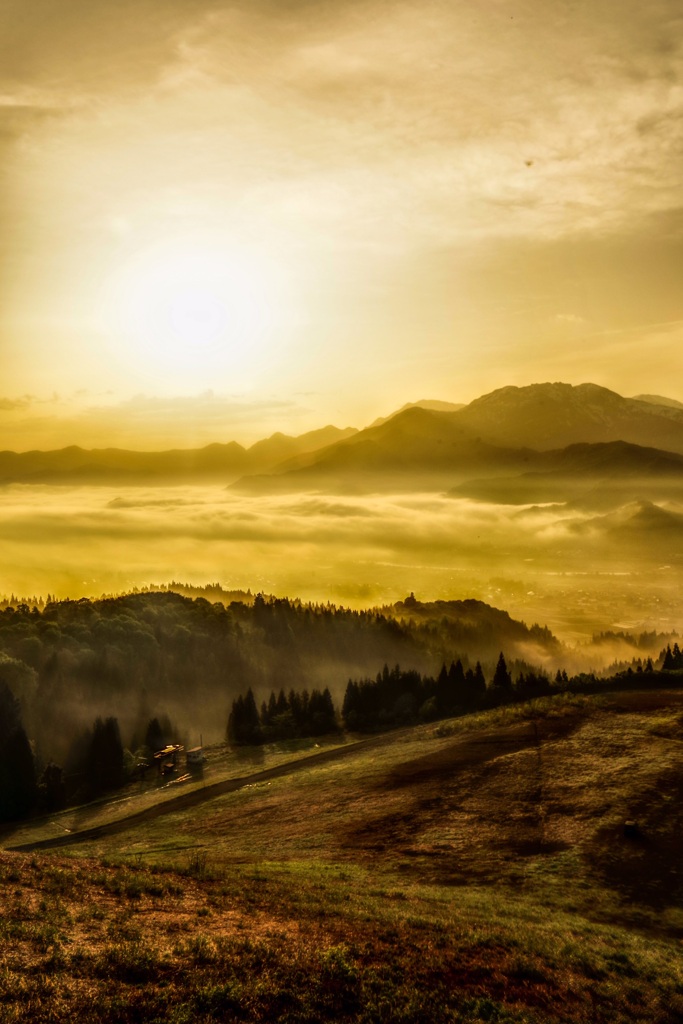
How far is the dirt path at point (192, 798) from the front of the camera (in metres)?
78.7

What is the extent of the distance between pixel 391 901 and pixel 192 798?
57512 millimetres

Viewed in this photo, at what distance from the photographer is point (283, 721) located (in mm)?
144250

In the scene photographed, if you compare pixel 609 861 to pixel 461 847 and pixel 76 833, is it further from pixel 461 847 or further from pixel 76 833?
pixel 76 833

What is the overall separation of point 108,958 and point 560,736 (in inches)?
2581

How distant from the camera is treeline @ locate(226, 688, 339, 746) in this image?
140250 mm

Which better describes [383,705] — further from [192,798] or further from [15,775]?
[15,775]

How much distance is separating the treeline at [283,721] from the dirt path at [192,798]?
32.1 meters

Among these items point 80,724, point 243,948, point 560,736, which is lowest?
point 80,724

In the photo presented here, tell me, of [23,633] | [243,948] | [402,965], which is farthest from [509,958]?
[23,633]

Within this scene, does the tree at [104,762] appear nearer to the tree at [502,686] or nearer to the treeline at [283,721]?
the treeline at [283,721]

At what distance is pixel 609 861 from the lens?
47594mm

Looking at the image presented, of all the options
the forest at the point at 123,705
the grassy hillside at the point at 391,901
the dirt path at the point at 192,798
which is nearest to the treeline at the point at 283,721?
the forest at the point at 123,705

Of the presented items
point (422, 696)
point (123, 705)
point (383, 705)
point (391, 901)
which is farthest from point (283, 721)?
point (391, 901)

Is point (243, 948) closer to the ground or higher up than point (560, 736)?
higher up
